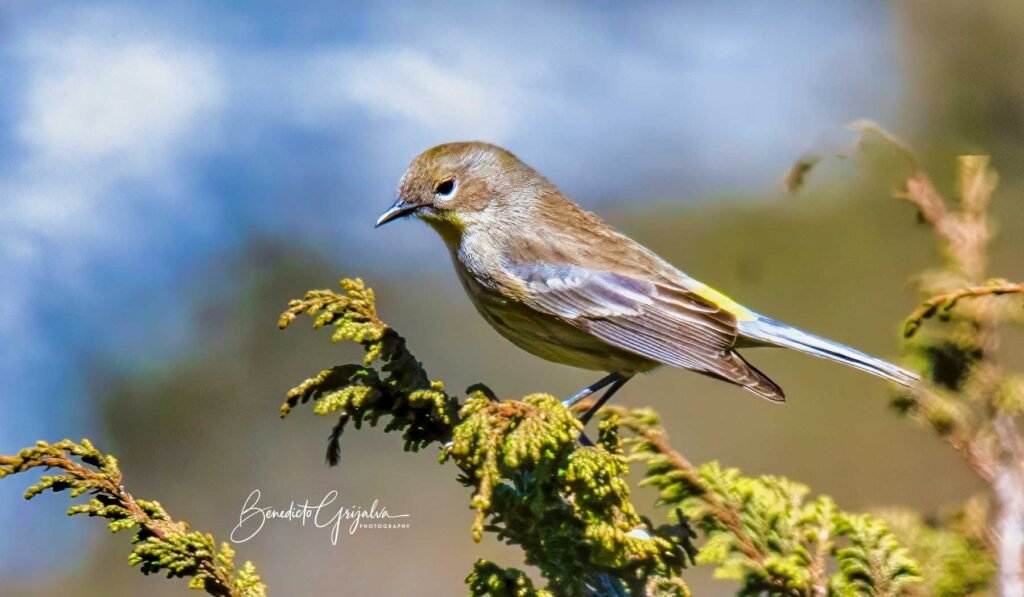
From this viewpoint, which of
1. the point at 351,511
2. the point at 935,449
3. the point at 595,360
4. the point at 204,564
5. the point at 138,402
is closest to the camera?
the point at 204,564

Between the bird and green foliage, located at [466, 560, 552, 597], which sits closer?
green foliage, located at [466, 560, 552, 597]

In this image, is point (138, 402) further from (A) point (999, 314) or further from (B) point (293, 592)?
(A) point (999, 314)

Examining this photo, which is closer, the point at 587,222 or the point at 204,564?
the point at 204,564

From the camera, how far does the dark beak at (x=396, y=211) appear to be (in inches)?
103

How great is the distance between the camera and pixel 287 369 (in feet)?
11.0

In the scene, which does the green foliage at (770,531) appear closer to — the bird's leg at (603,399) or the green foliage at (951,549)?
the green foliage at (951,549)

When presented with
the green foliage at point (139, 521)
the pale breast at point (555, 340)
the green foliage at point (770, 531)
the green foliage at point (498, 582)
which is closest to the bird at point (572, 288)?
the pale breast at point (555, 340)

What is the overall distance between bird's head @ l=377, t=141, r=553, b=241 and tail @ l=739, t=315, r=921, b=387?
2.38ft

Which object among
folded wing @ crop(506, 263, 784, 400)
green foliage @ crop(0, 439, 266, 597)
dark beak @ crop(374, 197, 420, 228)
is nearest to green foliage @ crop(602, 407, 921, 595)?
green foliage @ crop(0, 439, 266, 597)

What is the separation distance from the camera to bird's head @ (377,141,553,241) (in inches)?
105

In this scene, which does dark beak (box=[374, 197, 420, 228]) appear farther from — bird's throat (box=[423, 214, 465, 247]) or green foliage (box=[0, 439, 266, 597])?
green foliage (box=[0, 439, 266, 597])

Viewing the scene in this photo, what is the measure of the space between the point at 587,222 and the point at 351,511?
1.07 m

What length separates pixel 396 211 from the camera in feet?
8.66

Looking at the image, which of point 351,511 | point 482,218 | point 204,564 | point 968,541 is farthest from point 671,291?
point 204,564
